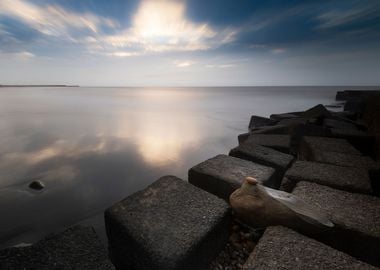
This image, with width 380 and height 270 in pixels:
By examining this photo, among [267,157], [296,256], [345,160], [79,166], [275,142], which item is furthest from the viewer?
[79,166]

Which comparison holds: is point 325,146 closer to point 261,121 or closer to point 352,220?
point 352,220

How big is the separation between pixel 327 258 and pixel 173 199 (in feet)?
3.89

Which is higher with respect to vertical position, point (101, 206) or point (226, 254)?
point (226, 254)

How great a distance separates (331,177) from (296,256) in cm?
140

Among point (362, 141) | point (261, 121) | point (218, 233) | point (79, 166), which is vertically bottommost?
point (79, 166)

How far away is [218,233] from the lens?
1673mm

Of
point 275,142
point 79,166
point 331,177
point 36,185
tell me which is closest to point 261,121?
point 275,142

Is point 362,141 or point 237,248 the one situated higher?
point 362,141

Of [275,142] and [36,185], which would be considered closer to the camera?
[36,185]

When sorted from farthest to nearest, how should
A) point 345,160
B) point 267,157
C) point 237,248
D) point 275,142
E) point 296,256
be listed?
point 275,142, point 267,157, point 345,160, point 237,248, point 296,256

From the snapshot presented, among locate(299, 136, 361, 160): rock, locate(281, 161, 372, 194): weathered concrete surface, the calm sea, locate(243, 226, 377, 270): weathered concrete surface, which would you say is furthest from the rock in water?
the calm sea

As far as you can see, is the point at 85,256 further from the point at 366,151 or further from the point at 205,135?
the point at 205,135

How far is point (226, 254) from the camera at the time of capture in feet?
5.92

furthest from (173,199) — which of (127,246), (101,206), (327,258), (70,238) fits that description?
(101,206)
